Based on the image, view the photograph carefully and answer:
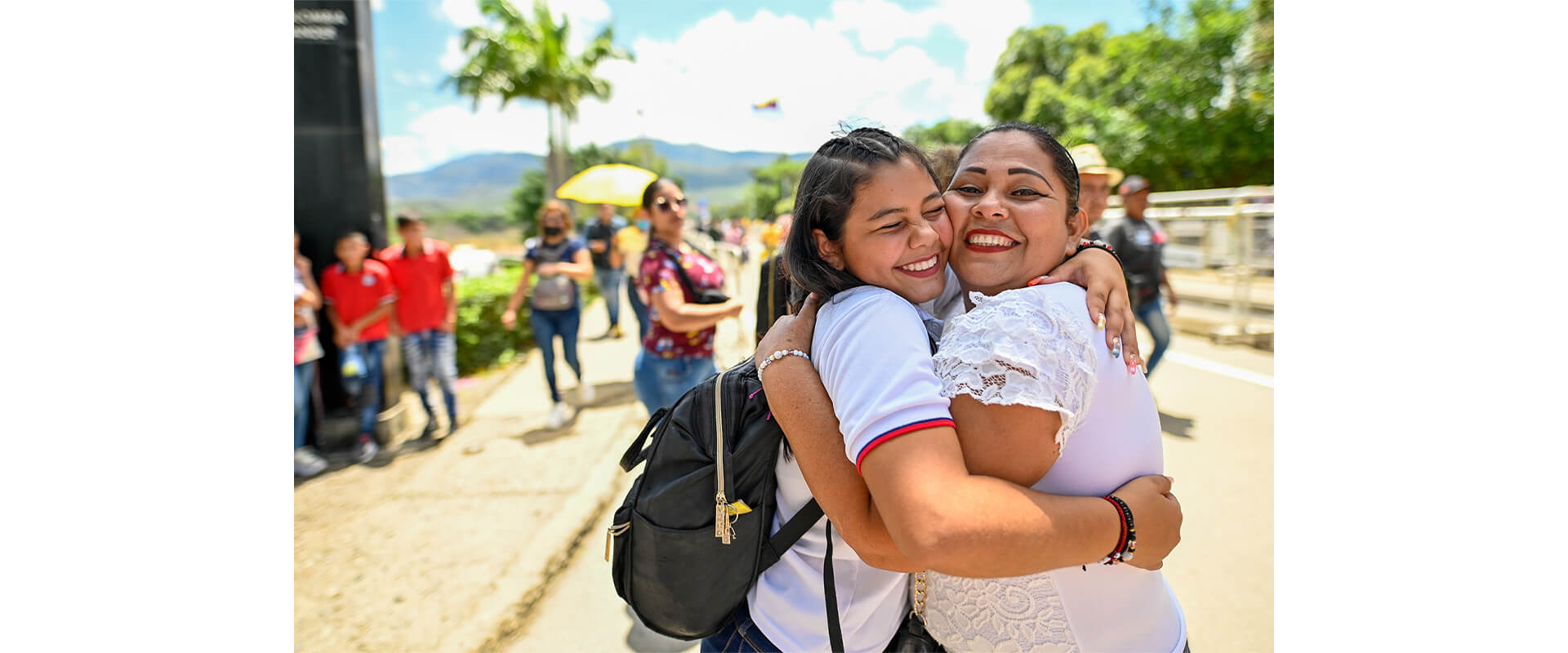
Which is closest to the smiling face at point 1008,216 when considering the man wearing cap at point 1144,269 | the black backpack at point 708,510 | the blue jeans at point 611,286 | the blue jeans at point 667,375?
the black backpack at point 708,510

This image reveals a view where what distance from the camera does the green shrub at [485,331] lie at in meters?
9.57

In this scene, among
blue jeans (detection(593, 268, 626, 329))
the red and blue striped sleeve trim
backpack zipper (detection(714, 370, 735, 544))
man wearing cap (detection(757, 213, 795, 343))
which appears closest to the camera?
the red and blue striped sleeve trim

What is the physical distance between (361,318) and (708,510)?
18.9 feet

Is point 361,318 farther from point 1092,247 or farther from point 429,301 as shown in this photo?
point 1092,247

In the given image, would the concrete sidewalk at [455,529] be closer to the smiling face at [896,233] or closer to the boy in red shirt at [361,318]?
the boy in red shirt at [361,318]

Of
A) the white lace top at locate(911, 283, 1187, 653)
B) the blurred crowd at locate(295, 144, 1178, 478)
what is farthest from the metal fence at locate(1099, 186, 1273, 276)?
the white lace top at locate(911, 283, 1187, 653)

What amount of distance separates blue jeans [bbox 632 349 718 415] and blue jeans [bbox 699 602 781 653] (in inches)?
99.6

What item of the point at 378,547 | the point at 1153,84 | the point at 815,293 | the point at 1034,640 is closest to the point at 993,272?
the point at 815,293

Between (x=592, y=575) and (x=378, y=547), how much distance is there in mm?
1380

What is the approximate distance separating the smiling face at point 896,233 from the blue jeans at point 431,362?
19.6ft

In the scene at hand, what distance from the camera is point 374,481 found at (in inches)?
218

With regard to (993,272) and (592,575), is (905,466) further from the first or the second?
(592,575)

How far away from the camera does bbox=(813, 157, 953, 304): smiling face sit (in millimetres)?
1322

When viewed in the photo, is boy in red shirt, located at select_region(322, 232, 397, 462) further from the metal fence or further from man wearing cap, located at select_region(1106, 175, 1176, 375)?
the metal fence
